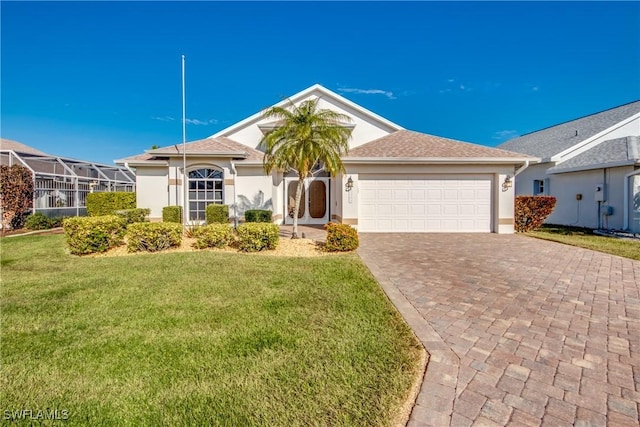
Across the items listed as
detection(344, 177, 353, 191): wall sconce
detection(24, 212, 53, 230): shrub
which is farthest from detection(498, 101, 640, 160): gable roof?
detection(24, 212, 53, 230): shrub

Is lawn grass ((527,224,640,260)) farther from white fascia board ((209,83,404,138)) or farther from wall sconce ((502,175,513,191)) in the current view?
white fascia board ((209,83,404,138))

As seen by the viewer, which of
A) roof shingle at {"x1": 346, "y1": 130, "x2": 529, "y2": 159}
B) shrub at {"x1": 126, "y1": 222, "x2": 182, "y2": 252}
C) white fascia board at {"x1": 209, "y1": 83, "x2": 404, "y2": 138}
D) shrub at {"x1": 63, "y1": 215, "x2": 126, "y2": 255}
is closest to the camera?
shrub at {"x1": 63, "y1": 215, "x2": 126, "y2": 255}

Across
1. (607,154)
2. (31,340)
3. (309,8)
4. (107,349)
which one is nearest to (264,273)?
(107,349)

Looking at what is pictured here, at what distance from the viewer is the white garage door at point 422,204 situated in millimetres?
13055

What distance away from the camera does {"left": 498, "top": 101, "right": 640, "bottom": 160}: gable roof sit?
58.6 ft

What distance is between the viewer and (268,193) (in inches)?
561

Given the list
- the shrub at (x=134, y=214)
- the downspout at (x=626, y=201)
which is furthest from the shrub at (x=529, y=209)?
the shrub at (x=134, y=214)

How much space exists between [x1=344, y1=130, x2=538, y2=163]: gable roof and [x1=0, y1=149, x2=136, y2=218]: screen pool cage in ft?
47.9

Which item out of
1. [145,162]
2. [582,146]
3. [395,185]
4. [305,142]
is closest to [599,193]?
[582,146]

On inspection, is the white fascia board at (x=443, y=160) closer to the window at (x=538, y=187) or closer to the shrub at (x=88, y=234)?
the window at (x=538, y=187)

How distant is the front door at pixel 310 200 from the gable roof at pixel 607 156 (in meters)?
13.6

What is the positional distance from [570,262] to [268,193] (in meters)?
11.6

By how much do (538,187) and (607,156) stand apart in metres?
3.58

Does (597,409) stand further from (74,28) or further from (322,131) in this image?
(74,28)
